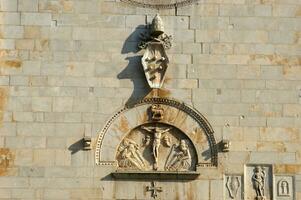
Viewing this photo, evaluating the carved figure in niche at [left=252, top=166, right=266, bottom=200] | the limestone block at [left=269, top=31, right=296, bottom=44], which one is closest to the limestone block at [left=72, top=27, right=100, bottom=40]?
the limestone block at [left=269, top=31, right=296, bottom=44]

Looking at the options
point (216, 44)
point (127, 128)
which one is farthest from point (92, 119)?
point (216, 44)

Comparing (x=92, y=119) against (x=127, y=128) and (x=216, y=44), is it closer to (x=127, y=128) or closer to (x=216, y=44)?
(x=127, y=128)

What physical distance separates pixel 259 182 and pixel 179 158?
1.50 m

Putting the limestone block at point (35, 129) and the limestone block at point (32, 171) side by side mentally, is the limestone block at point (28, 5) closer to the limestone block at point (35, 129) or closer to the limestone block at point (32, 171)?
the limestone block at point (35, 129)

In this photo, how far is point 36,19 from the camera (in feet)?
50.6

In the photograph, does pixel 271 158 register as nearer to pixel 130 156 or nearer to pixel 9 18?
pixel 130 156

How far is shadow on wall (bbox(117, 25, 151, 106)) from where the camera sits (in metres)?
15.1

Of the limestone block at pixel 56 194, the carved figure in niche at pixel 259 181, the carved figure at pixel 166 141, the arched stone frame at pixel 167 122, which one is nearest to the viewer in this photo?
the limestone block at pixel 56 194

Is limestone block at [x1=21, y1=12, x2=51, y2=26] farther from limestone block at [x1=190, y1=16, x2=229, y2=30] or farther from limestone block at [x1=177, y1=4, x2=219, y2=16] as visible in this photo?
limestone block at [x1=190, y1=16, x2=229, y2=30]

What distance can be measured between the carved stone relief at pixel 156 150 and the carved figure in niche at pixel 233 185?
27.3 inches

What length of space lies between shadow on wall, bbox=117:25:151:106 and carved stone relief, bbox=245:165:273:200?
2.38 meters

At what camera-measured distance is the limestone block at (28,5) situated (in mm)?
15461

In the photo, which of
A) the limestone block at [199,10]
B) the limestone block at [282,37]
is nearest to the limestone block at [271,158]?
the limestone block at [282,37]

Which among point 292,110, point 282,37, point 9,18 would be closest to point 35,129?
point 9,18
